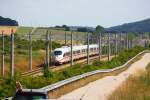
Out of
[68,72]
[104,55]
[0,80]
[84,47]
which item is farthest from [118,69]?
[0,80]

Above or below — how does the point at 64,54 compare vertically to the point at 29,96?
below

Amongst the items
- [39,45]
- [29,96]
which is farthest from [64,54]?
[29,96]

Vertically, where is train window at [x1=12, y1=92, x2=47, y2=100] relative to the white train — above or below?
above

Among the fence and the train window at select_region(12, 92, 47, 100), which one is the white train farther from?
the train window at select_region(12, 92, 47, 100)

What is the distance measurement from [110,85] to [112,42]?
5073cm

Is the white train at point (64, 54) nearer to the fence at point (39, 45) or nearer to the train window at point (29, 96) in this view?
the fence at point (39, 45)

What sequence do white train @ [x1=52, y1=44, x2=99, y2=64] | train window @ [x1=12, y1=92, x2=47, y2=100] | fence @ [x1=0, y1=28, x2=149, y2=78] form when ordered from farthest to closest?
white train @ [x1=52, y1=44, x2=99, y2=64], fence @ [x1=0, y1=28, x2=149, y2=78], train window @ [x1=12, y1=92, x2=47, y2=100]

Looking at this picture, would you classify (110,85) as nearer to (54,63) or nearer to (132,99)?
(132,99)

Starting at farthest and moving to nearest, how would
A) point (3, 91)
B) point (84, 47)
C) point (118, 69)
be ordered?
point (84, 47) < point (118, 69) < point (3, 91)

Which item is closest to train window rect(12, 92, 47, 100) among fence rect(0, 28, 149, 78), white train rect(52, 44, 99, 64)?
fence rect(0, 28, 149, 78)

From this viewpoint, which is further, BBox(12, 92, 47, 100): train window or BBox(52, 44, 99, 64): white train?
BBox(52, 44, 99, 64): white train

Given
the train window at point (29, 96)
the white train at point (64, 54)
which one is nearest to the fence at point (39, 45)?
Result: the white train at point (64, 54)

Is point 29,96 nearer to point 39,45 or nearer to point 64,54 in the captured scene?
point 64,54

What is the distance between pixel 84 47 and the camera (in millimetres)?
75625
